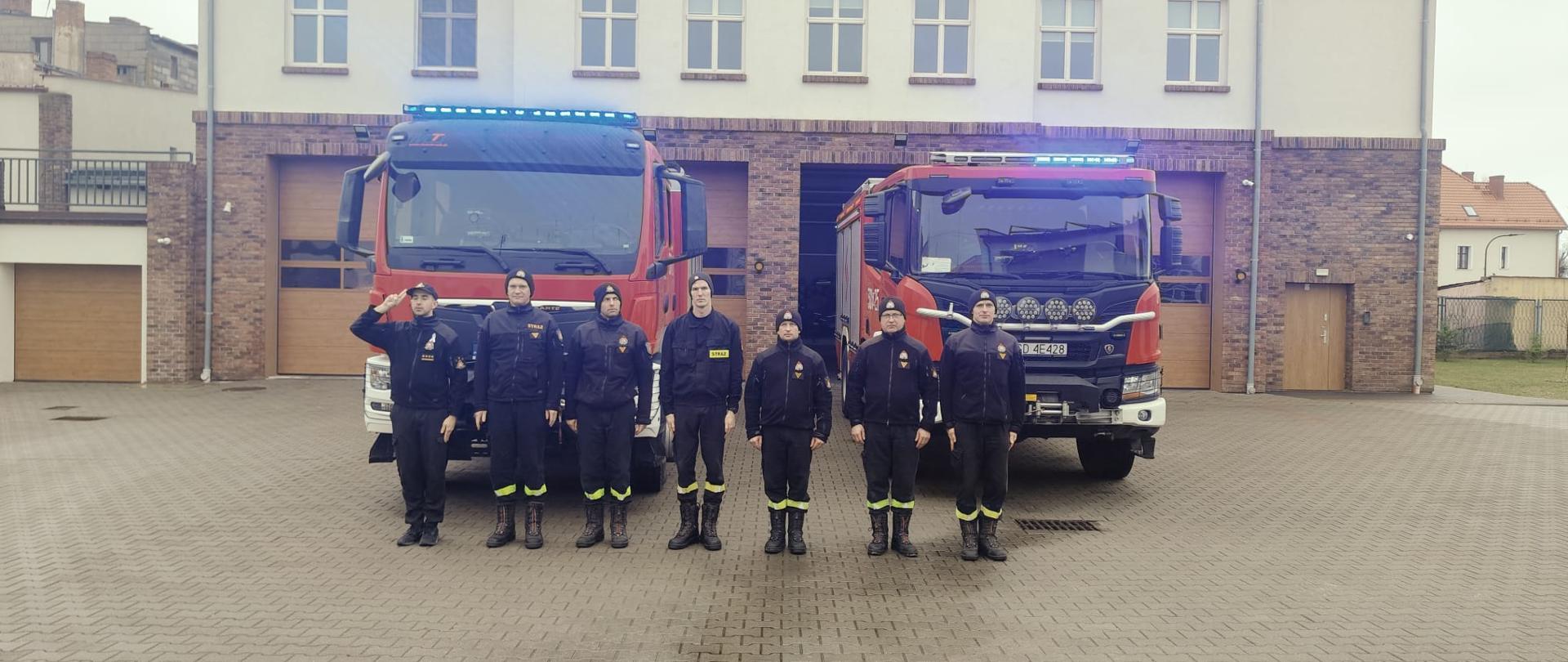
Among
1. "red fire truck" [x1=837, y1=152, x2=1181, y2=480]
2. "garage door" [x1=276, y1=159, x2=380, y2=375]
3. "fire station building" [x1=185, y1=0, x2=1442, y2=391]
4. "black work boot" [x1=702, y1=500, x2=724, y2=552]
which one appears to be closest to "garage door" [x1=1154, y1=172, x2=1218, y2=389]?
"fire station building" [x1=185, y1=0, x2=1442, y2=391]

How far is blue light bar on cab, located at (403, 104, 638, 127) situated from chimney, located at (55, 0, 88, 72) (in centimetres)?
3465

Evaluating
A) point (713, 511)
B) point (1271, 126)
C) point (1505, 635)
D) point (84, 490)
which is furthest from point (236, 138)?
point (1505, 635)

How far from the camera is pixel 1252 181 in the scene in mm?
19391

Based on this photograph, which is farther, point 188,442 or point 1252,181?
point 1252,181

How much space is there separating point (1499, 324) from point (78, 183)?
3830 cm

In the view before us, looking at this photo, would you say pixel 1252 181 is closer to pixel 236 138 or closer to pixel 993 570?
pixel 993 570

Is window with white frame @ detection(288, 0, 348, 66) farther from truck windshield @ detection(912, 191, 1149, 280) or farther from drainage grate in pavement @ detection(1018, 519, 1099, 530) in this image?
drainage grate in pavement @ detection(1018, 519, 1099, 530)

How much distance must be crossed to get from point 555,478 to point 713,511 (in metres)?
3.00

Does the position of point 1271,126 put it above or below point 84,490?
above

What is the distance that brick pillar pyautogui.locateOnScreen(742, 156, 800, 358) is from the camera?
19.1 metres

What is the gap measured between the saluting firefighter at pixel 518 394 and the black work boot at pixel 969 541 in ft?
9.21

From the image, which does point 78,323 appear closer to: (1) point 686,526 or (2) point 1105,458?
(1) point 686,526

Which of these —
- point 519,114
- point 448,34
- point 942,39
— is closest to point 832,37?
point 942,39

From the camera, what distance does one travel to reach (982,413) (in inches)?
294
